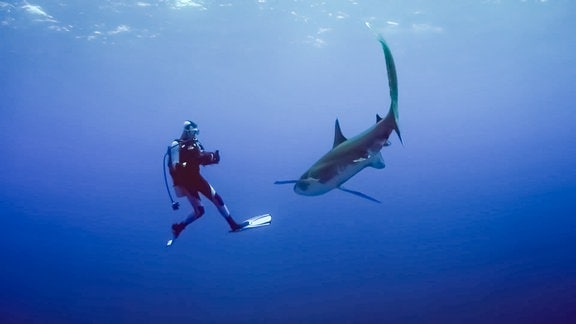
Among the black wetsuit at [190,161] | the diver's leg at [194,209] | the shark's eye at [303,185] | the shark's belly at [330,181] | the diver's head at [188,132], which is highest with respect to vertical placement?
the diver's head at [188,132]

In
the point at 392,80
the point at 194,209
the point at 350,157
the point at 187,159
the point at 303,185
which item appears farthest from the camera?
the point at 194,209

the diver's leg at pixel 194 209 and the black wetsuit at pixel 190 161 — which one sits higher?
the black wetsuit at pixel 190 161

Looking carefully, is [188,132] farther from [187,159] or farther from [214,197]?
[214,197]

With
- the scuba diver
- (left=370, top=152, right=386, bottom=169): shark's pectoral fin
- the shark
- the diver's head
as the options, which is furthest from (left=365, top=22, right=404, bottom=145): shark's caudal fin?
the diver's head

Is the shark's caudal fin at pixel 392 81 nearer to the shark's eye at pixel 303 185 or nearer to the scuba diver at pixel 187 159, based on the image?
the shark's eye at pixel 303 185

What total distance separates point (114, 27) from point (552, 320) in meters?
30.6

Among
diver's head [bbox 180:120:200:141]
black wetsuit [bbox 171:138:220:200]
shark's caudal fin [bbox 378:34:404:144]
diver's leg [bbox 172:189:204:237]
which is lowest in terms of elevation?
shark's caudal fin [bbox 378:34:404:144]

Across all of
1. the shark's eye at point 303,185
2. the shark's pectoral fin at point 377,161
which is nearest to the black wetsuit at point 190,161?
the shark's eye at point 303,185

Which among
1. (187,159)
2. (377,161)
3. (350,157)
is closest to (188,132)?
(187,159)

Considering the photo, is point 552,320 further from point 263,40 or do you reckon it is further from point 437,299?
point 263,40

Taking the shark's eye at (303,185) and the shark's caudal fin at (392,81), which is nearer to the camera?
the shark's caudal fin at (392,81)

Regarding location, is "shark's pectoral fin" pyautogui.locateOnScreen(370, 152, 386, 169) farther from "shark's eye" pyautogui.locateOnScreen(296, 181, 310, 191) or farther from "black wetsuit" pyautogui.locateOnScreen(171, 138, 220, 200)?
"black wetsuit" pyautogui.locateOnScreen(171, 138, 220, 200)

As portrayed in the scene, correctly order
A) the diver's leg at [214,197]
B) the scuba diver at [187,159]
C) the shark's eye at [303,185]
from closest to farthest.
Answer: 1. the shark's eye at [303,185]
2. the scuba diver at [187,159]
3. the diver's leg at [214,197]

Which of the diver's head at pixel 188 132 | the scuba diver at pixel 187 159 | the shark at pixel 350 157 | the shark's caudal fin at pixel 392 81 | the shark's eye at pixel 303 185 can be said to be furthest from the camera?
the diver's head at pixel 188 132
